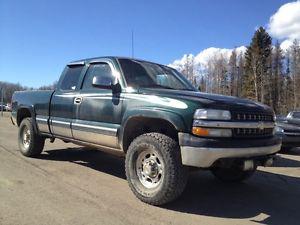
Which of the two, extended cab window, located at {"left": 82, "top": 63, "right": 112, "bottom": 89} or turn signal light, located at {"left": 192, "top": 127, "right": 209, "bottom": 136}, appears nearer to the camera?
turn signal light, located at {"left": 192, "top": 127, "right": 209, "bottom": 136}

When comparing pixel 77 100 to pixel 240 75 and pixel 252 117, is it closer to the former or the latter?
pixel 252 117

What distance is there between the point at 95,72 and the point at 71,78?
32.9 inches

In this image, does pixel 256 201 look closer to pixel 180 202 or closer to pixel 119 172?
pixel 180 202

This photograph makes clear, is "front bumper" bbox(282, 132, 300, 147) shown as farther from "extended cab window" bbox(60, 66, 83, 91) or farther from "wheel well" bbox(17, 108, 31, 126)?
"wheel well" bbox(17, 108, 31, 126)

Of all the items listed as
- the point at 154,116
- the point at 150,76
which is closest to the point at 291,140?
the point at 150,76

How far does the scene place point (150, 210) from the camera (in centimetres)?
544

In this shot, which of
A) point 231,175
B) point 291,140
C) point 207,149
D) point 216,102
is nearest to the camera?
point 207,149

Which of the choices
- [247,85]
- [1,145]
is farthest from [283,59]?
[1,145]

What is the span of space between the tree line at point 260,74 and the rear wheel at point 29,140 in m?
55.5

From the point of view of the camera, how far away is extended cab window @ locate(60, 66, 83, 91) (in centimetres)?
788

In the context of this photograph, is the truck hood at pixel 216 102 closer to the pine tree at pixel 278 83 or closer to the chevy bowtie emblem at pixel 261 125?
the chevy bowtie emblem at pixel 261 125

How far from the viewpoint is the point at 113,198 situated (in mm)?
5902

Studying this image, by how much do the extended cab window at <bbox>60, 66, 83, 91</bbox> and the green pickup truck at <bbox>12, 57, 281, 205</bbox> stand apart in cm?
3

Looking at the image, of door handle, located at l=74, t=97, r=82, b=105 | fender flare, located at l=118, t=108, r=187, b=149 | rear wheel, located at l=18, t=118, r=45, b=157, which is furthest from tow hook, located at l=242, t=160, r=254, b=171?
rear wheel, located at l=18, t=118, r=45, b=157
